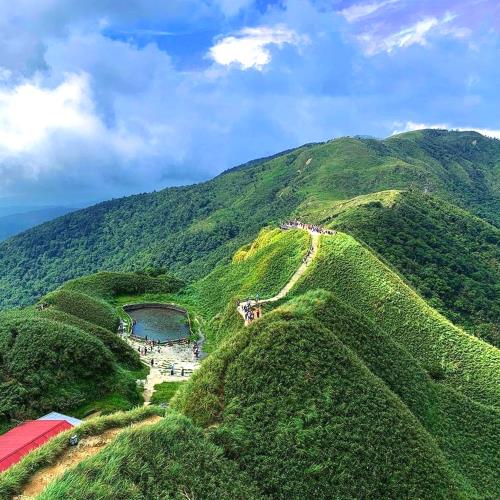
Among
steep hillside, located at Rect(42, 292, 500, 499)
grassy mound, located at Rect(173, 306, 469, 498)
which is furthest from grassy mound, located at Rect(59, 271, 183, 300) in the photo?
grassy mound, located at Rect(173, 306, 469, 498)

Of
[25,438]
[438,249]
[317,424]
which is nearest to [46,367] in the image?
[25,438]

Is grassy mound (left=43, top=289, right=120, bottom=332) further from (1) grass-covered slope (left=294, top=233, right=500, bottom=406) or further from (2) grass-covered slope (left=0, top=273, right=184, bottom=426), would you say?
(1) grass-covered slope (left=294, top=233, right=500, bottom=406)

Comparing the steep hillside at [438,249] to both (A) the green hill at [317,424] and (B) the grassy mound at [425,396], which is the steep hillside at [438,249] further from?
(B) the grassy mound at [425,396]

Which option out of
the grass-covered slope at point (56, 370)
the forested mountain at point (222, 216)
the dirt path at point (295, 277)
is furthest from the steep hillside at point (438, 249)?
the grass-covered slope at point (56, 370)

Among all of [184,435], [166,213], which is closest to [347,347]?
[184,435]

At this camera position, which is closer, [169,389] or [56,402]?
[56,402]

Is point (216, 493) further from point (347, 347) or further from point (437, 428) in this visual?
point (437, 428)
